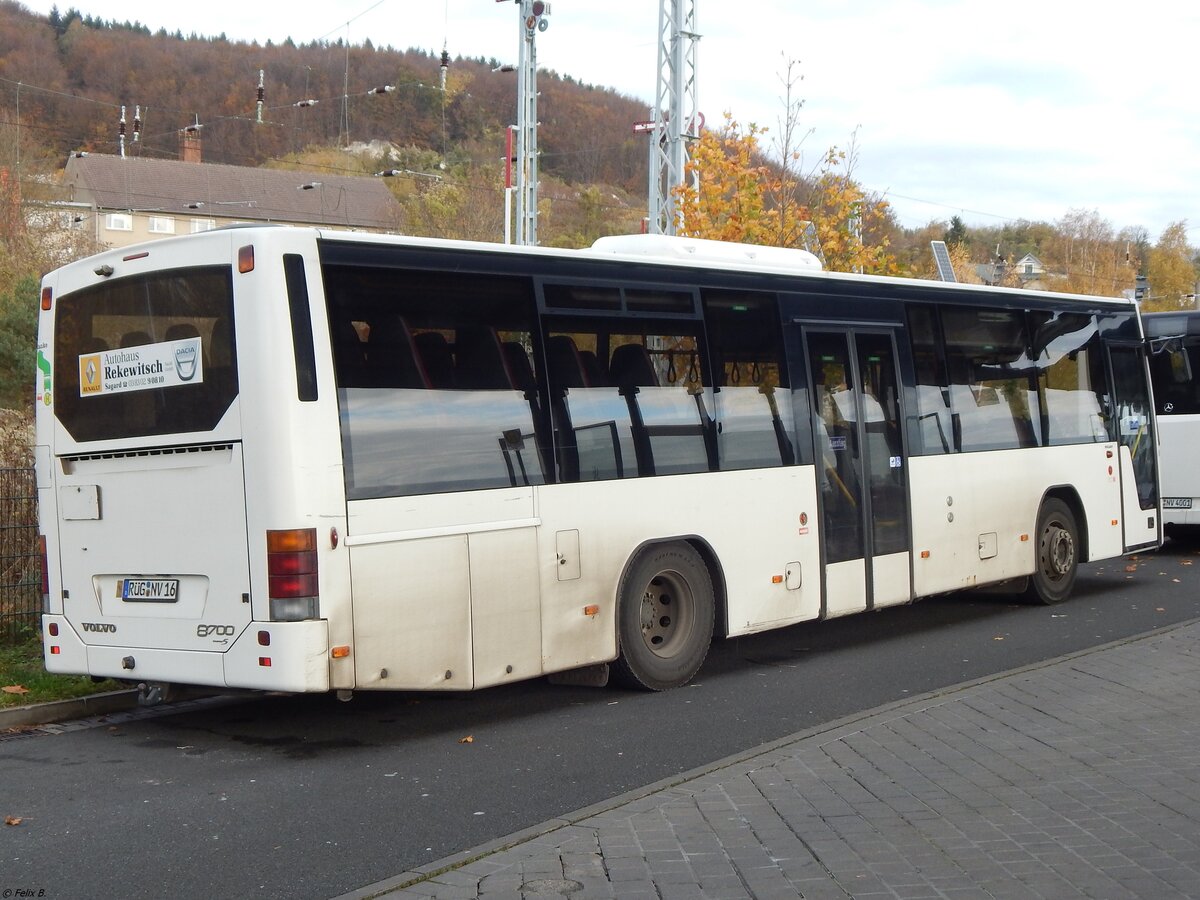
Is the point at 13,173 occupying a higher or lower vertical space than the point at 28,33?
lower

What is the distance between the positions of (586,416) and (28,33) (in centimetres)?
7463

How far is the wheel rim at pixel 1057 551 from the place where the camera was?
13984 millimetres

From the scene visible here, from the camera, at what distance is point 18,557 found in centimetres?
1139

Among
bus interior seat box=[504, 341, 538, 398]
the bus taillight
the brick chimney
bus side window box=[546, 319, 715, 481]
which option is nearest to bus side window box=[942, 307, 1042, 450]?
bus side window box=[546, 319, 715, 481]

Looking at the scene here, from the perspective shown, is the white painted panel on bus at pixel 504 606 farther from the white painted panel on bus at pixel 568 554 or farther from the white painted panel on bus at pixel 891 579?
the white painted panel on bus at pixel 891 579

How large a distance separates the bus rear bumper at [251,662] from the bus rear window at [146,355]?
4.14 feet

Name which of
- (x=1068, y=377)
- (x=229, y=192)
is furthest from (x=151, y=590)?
(x=229, y=192)

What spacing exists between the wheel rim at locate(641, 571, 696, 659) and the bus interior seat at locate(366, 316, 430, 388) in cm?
250

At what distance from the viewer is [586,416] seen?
30.6 feet

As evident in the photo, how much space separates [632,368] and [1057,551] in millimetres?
6482

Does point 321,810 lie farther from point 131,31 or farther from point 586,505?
point 131,31

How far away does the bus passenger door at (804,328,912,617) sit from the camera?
11195mm

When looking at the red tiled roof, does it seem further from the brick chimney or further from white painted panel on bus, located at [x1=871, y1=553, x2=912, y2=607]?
white painted panel on bus, located at [x1=871, y1=553, x2=912, y2=607]

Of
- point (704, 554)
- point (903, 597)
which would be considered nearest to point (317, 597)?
point (704, 554)
